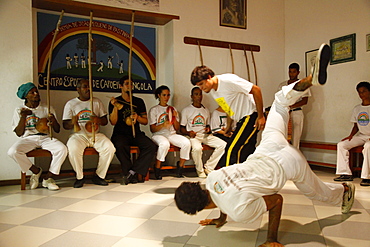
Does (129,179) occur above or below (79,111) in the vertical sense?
below

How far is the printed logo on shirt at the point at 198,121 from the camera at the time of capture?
5.26m

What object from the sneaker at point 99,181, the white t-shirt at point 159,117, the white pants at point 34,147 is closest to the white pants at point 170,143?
the white t-shirt at point 159,117

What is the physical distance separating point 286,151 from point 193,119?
3156mm

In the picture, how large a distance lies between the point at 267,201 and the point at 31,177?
3424 millimetres

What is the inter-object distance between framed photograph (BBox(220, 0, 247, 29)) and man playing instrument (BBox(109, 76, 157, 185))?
2515 millimetres

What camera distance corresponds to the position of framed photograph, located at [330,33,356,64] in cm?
521

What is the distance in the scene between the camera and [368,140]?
14.8ft

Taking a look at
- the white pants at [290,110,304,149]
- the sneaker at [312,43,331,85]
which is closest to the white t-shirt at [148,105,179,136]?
the white pants at [290,110,304,149]

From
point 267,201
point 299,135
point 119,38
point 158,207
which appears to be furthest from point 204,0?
point 267,201

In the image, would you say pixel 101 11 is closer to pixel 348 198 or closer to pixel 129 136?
pixel 129 136

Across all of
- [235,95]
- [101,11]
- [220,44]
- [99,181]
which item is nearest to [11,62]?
[101,11]

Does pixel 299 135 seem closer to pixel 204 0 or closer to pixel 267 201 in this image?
pixel 204 0

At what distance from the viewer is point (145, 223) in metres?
2.68

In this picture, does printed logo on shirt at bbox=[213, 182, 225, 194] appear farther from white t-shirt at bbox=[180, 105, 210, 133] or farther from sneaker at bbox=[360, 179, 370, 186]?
white t-shirt at bbox=[180, 105, 210, 133]
